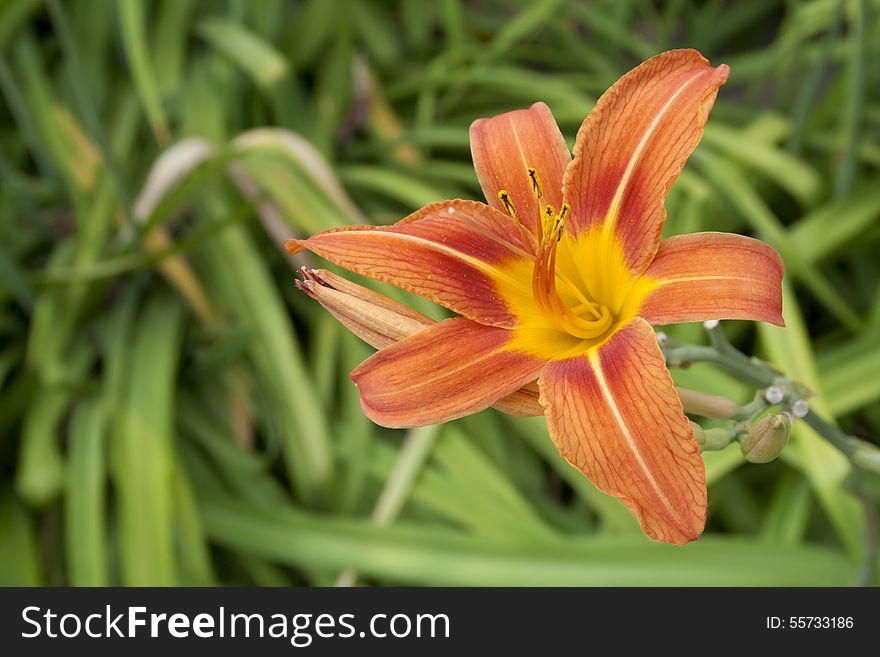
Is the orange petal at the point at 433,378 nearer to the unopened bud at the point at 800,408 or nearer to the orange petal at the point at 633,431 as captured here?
the orange petal at the point at 633,431

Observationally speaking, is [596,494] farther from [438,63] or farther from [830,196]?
[438,63]

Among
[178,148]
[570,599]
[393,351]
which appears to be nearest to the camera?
[393,351]

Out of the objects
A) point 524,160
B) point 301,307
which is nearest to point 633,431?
point 524,160

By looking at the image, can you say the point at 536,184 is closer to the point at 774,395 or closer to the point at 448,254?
the point at 448,254

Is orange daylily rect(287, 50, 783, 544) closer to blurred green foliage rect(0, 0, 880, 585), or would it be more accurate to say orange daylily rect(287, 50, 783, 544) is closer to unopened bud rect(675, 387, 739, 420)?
unopened bud rect(675, 387, 739, 420)

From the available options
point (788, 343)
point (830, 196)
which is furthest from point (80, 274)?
point (830, 196)

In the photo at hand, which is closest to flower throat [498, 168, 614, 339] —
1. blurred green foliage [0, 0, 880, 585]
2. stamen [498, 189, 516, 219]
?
stamen [498, 189, 516, 219]

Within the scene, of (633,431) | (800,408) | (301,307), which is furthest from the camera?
(301,307)
